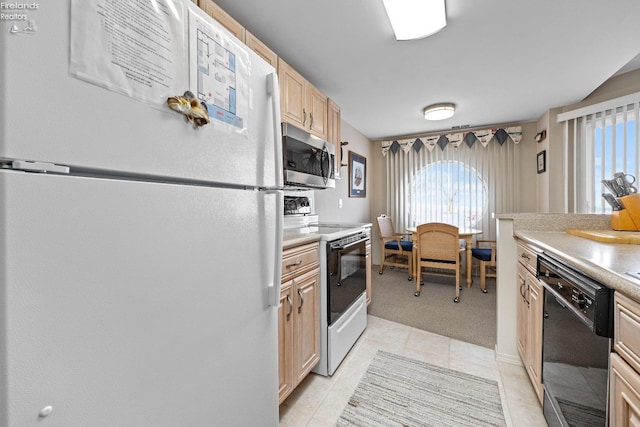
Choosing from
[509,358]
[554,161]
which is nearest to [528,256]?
[509,358]

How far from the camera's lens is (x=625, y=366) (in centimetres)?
72

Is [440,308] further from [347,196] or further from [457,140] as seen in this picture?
[457,140]

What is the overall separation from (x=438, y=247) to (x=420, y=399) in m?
2.06

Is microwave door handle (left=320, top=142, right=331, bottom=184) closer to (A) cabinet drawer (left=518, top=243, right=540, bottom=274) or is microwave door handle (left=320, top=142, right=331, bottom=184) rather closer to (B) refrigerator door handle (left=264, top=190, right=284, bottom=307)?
(B) refrigerator door handle (left=264, top=190, right=284, bottom=307)

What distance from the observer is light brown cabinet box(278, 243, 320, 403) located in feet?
4.44

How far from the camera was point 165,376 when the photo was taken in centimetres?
62

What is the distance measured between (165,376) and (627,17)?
3.06 meters

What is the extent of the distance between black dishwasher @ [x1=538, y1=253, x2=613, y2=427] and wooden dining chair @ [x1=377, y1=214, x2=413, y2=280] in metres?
2.73

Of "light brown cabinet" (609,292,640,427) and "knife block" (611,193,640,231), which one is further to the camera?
"knife block" (611,193,640,231)

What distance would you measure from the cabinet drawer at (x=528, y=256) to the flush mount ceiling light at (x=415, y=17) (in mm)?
1505

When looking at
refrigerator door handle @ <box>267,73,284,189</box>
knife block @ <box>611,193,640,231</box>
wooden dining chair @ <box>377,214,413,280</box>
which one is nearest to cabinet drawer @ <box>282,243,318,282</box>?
refrigerator door handle @ <box>267,73,284,189</box>

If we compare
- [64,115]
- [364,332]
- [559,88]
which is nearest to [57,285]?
[64,115]

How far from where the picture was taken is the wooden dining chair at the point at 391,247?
161 inches

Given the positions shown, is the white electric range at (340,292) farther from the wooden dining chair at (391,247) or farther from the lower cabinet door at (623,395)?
the wooden dining chair at (391,247)
